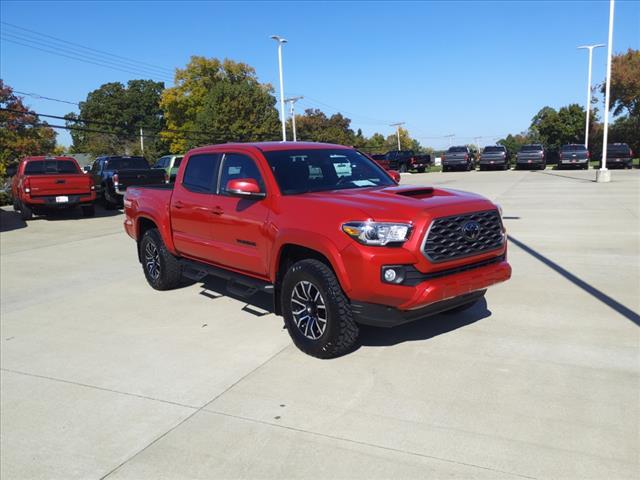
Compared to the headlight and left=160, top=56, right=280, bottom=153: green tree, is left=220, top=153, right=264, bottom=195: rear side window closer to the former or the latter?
the headlight

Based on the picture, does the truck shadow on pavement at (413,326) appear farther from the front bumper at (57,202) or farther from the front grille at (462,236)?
the front bumper at (57,202)

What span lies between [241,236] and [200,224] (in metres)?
0.89

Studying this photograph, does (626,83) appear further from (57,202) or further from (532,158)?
(57,202)

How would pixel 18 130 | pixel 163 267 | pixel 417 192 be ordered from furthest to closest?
pixel 18 130 < pixel 163 267 < pixel 417 192

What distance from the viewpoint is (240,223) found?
5.30 metres

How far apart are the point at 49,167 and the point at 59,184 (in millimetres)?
1370

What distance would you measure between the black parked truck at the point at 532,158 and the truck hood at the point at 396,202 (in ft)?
109

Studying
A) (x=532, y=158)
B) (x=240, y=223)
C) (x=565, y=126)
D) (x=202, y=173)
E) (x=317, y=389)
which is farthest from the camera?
(x=565, y=126)

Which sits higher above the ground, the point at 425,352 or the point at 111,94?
the point at 111,94

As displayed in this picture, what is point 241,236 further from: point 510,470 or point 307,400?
point 510,470

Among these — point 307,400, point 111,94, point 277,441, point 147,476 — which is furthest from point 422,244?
point 111,94

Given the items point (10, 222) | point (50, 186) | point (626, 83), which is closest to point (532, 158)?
point (626, 83)

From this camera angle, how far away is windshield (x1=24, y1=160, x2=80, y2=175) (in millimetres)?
16344

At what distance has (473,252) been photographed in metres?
4.40
